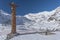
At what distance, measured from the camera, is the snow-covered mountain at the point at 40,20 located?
102 inches

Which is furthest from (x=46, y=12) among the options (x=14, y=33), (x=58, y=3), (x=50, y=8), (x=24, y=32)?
(x=14, y=33)

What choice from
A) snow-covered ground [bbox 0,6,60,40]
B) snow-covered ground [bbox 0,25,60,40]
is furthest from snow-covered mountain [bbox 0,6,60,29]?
snow-covered ground [bbox 0,25,60,40]

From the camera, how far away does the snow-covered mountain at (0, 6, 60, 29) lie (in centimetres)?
258

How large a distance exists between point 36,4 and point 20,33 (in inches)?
22.1

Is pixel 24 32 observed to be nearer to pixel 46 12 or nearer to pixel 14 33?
pixel 14 33

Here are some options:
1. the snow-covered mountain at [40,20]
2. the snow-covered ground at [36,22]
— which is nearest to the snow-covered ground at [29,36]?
the snow-covered ground at [36,22]

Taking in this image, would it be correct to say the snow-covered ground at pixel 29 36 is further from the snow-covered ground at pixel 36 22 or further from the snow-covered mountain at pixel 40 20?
the snow-covered mountain at pixel 40 20

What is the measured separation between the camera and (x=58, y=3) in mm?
2625

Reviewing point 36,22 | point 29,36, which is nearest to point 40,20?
point 36,22

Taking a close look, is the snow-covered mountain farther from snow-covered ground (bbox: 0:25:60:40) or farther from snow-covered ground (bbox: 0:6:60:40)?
snow-covered ground (bbox: 0:25:60:40)

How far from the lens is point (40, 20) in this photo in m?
2.64

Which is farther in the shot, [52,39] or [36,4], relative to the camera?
[36,4]

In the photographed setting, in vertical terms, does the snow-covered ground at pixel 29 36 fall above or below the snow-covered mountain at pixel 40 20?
below

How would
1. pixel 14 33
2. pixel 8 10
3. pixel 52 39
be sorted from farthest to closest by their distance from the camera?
pixel 8 10 < pixel 14 33 < pixel 52 39
